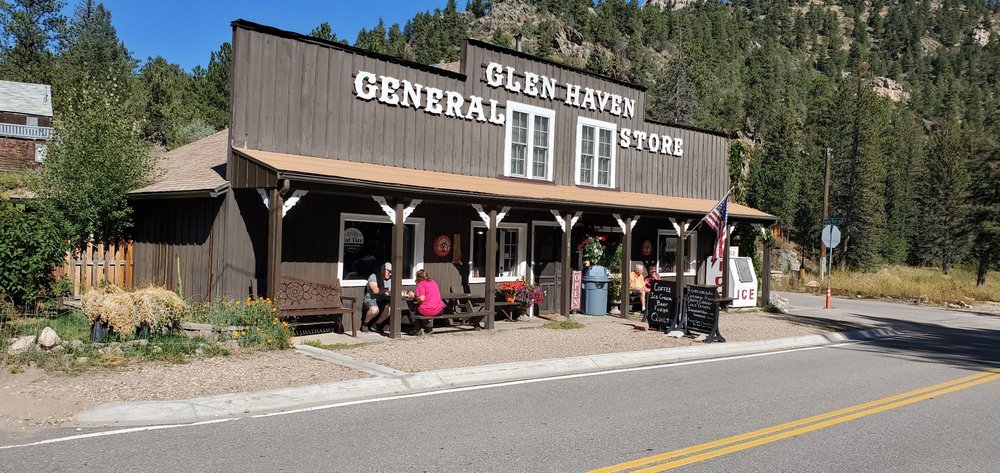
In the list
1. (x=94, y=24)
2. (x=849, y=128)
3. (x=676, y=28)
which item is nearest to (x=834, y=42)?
(x=676, y=28)

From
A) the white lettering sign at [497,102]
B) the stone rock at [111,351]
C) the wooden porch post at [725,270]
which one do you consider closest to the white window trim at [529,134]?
the white lettering sign at [497,102]

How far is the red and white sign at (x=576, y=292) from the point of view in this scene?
18.4 metres

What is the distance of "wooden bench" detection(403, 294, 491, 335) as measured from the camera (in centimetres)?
1388

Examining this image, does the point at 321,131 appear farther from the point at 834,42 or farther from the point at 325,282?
the point at 834,42

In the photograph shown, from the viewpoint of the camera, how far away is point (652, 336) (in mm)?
15016

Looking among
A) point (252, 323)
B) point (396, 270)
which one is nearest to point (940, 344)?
point (396, 270)

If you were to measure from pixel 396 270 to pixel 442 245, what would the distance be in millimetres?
2888

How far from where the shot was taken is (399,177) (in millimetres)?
14016

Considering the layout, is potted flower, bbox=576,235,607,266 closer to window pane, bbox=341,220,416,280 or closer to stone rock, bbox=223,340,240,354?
window pane, bbox=341,220,416,280

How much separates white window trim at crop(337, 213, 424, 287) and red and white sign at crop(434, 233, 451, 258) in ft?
1.48

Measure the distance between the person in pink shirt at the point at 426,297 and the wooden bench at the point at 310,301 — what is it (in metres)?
1.27

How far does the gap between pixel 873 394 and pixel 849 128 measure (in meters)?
50.8

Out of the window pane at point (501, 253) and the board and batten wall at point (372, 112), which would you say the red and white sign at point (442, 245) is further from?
the board and batten wall at point (372, 112)

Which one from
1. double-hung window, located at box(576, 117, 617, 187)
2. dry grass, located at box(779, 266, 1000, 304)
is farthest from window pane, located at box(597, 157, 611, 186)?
dry grass, located at box(779, 266, 1000, 304)
